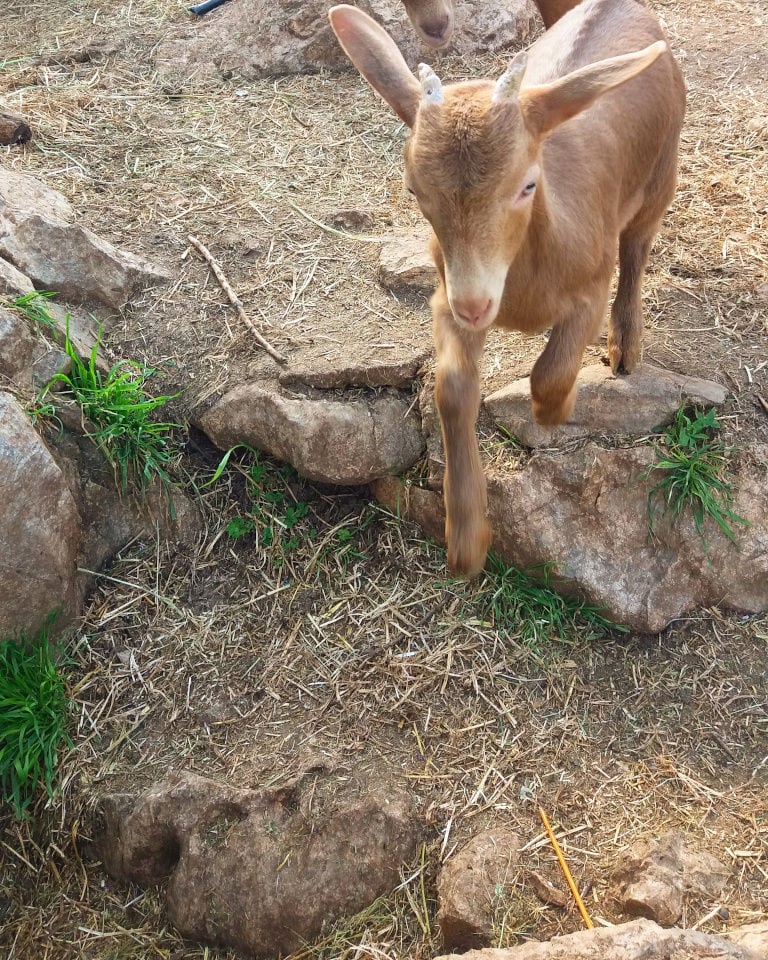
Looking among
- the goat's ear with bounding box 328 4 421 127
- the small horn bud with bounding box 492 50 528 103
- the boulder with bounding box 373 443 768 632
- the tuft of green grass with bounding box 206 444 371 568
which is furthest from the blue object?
the small horn bud with bounding box 492 50 528 103

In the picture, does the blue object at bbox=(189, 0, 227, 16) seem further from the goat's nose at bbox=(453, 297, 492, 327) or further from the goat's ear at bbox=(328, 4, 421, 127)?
the goat's nose at bbox=(453, 297, 492, 327)

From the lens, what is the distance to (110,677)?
12.1ft

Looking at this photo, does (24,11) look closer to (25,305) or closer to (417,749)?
(25,305)

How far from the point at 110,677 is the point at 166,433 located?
3.46ft

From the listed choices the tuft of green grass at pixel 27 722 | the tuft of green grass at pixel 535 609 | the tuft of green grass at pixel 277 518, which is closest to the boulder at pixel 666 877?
the tuft of green grass at pixel 535 609

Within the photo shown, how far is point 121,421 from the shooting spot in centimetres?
390

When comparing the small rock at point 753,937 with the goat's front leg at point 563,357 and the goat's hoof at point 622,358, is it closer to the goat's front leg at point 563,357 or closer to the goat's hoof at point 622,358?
the goat's front leg at point 563,357

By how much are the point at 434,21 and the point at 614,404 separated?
2406 millimetres

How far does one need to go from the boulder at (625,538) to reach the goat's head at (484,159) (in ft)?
3.94

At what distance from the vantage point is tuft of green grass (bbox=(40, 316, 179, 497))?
3875mm

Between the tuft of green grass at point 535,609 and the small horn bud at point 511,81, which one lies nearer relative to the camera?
the small horn bud at point 511,81

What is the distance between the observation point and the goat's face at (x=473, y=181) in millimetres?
2480

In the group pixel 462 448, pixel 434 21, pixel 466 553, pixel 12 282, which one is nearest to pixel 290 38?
pixel 434 21

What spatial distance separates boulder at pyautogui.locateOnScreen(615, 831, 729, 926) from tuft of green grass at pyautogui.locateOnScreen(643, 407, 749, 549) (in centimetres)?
118
